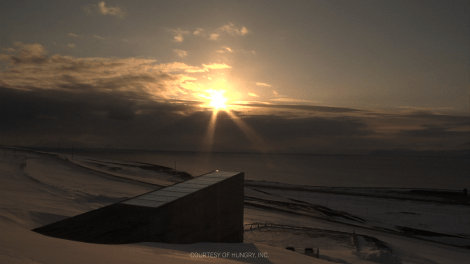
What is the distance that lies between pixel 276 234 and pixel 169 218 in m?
12.9

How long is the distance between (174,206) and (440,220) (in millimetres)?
37587

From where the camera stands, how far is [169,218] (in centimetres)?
959

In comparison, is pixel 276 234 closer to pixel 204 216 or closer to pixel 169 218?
pixel 204 216

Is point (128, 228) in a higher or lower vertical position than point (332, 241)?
higher

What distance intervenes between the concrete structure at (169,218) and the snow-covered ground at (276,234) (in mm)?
899

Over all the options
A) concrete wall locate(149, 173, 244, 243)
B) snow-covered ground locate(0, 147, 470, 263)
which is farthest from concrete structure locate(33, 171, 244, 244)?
snow-covered ground locate(0, 147, 470, 263)

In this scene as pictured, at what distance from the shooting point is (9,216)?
35.1ft

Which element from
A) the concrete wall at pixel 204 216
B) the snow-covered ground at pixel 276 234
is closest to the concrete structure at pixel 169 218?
the concrete wall at pixel 204 216

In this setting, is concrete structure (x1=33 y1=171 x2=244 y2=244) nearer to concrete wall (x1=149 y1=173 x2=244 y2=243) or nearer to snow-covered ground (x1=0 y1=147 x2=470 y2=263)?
concrete wall (x1=149 y1=173 x2=244 y2=243)

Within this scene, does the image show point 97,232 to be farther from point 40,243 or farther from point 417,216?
point 417,216

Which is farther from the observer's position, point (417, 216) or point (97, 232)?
point (417, 216)

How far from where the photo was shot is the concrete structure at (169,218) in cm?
887

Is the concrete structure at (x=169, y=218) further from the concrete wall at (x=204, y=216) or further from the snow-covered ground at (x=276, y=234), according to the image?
the snow-covered ground at (x=276, y=234)

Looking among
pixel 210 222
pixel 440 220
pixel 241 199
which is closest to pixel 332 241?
pixel 241 199
